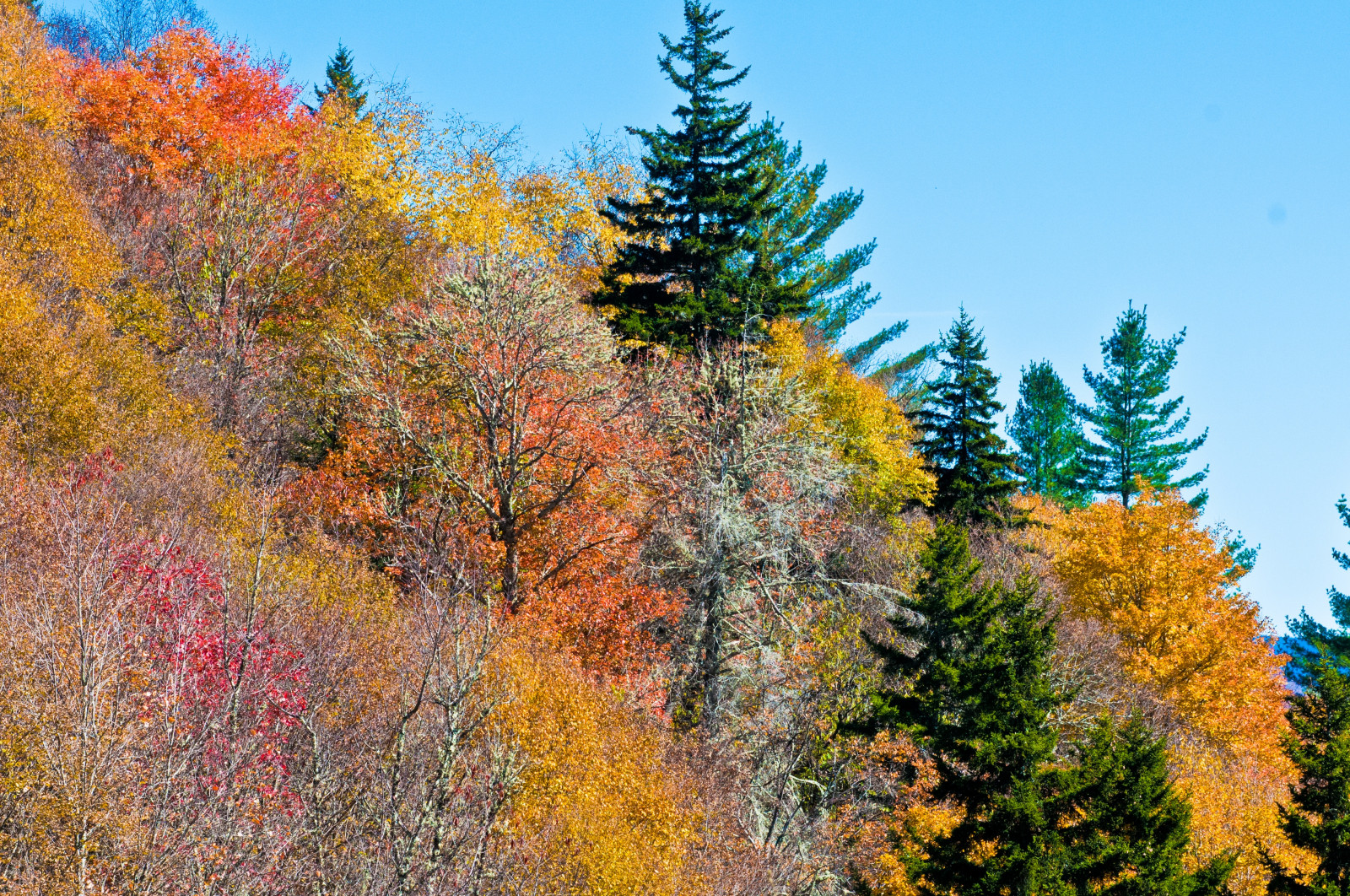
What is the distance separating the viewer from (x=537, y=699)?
25.1 m

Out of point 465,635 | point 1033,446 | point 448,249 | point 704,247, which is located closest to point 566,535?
point 465,635

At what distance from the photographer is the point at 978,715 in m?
21.7

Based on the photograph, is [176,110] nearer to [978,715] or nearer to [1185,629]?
[978,715]

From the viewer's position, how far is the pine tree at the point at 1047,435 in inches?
2484

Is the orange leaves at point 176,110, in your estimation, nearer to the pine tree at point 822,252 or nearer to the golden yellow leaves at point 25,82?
the golden yellow leaves at point 25,82

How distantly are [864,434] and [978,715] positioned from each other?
23134 millimetres

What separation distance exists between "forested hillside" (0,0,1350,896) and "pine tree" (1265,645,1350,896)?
0.08 metres

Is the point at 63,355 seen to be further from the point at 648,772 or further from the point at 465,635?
the point at 648,772

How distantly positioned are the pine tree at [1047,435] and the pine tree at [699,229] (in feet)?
102

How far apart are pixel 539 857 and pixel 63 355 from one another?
653 inches

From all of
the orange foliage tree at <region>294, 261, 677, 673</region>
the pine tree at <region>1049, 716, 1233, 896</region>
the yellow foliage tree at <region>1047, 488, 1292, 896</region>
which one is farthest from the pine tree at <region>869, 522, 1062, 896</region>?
the yellow foliage tree at <region>1047, 488, 1292, 896</region>

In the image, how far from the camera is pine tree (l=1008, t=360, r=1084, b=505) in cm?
6309

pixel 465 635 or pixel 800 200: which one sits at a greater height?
pixel 800 200

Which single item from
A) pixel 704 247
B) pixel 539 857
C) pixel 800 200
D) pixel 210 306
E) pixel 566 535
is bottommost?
pixel 539 857
